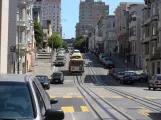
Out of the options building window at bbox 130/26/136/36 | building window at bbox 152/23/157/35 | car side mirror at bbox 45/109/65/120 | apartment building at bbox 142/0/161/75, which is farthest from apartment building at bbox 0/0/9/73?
building window at bbox 130/26/136/36

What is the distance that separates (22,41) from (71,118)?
5370cm

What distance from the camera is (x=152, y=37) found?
76.9 m

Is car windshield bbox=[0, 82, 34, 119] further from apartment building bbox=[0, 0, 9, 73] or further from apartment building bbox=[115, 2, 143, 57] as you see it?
apartment building bbox=[115, 2, 143, 57]

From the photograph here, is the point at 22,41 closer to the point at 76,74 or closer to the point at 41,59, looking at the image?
the point at 76,74

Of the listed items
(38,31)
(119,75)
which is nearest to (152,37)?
(119,75)

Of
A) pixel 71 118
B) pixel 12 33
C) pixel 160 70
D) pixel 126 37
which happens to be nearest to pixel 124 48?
pixel 126 37

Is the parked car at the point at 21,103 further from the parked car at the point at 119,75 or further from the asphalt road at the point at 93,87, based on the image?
the parked car at the point at 119,75

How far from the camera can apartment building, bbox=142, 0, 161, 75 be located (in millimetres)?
73113

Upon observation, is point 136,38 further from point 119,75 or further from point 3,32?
point 3,32

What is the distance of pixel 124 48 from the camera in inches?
4562

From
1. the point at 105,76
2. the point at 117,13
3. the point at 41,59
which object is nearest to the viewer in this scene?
the point at 105,76

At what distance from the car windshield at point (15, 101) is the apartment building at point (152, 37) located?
214 ft

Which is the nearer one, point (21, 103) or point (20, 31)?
point (21, 103)

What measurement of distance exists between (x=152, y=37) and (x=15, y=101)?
72.0 m
